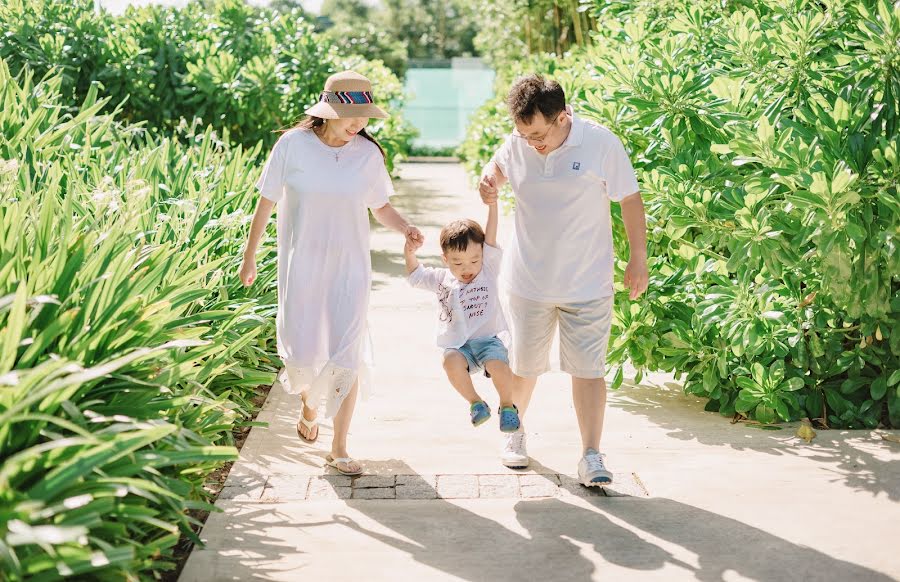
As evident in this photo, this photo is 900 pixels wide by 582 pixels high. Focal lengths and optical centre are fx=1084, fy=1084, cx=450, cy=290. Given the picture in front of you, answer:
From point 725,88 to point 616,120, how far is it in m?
0.81

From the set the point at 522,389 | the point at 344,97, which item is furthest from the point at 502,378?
the point at 344,97

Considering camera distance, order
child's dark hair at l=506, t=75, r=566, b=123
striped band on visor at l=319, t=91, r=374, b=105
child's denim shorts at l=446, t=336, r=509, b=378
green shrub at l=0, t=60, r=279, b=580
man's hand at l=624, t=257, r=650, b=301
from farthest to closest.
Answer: child's denim shorts at l=446, t=336, r=509, b=378 < striped band on visor at l=319, t=91, r=374, b=105 < man's hand at l=624, t=257, r=650, b=301 < child's dark hair at l=506, t=75, r=566, b=123 < green shrub at l=0, t=60, r=279, b=580

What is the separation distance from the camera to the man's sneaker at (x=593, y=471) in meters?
4.38

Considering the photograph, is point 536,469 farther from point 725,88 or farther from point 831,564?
point 725,88

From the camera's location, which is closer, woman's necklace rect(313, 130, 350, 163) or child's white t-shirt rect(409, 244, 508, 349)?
woman's necklace rect(313, 130, 350, 163)

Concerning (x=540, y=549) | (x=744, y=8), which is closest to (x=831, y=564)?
(x=540, y=549)

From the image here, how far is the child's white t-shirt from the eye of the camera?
16.0 ft

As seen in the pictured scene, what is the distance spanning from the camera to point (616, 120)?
6.05 metres

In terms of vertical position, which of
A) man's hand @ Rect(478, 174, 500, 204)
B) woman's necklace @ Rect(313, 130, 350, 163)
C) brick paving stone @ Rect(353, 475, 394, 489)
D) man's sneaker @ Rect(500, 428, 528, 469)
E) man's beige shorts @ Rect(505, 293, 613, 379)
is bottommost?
brick paving stone @ Rect(353, 475, 394, 489)

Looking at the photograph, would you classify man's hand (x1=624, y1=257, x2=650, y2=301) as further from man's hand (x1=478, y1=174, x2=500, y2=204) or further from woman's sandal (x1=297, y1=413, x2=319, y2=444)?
woman's sandal (x1=297, y1=413, x2=319, y2=444)

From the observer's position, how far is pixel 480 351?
16.0 ft

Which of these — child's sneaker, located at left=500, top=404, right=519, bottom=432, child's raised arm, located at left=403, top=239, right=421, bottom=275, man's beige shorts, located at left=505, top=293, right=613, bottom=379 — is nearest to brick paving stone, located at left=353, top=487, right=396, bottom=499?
child's sneaker, located at left=500, top=404, right=519, bottom=432

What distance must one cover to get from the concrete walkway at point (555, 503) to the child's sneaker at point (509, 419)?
0.71 ft

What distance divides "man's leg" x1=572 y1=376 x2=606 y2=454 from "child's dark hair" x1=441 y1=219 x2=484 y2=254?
781 millimetres
